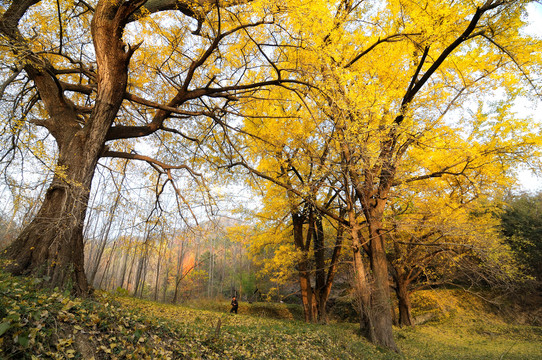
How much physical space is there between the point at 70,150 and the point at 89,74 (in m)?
2.29

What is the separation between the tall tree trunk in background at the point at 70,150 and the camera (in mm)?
4258

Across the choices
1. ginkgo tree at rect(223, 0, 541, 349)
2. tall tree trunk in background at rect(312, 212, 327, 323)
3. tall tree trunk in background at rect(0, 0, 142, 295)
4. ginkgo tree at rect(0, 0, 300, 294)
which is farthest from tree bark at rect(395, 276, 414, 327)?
tall tree trunk in background at rect(0, 0, 142, 295)

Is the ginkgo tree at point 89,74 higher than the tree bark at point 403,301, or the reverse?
the ginkgo tree at point 89,74

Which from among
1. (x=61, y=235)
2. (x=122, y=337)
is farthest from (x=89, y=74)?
(x=122, y=337)

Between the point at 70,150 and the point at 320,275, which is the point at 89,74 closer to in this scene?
the point at 70,150

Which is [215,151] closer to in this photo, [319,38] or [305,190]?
[305,190]

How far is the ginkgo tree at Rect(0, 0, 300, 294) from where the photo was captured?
4.31m

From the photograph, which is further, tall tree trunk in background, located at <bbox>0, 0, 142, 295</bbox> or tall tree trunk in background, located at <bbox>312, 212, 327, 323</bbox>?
tall tree trunk in background, located at <bbox>312, 212, 327, 323</bbox>

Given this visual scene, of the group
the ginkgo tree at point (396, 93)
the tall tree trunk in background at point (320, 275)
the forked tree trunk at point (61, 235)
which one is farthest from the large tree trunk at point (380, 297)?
the forked tree trunk at point (61, 235)

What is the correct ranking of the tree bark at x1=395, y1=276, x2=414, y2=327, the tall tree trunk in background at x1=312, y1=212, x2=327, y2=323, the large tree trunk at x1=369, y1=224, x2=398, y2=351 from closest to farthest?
1. the large tree trunk at x1=369, y1=224, x2=398, y2=351
2. the tall tree trunk in background at x1=312, y1=212, x2=327, y2=323
3. the tree bark at x1=395, y1=276, x2=414, y2=327

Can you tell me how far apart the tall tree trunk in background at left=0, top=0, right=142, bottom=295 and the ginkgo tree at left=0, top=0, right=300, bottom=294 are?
0.02m

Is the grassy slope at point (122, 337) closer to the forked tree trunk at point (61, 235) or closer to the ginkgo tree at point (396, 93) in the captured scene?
the forked tree trunk at point (61, 235)

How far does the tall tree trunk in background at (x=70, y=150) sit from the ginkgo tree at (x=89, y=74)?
0.05 feet

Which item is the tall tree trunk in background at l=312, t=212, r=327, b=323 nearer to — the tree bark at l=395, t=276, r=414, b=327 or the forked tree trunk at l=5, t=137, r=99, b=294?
the tree bark at l=395, t=276, r=414, b=327
